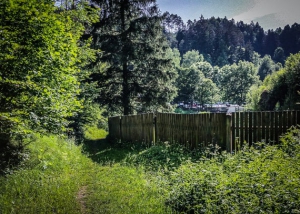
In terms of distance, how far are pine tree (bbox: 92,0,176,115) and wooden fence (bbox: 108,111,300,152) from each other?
579 cm

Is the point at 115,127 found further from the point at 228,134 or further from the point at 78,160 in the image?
the point at 228,134

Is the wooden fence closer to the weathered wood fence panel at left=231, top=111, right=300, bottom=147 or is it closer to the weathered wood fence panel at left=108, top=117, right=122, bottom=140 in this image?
the weathered wood fence panel at left=231, top=111, right=300, bottom=147

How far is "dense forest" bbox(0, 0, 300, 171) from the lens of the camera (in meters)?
5.54

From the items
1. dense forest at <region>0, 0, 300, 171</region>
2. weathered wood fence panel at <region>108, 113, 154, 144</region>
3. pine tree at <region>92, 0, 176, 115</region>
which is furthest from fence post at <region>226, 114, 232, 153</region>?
pine tree at <region>92, 0, 176, 115</region>


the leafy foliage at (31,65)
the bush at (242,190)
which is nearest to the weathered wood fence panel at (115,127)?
the leafy foliage at (31,65)

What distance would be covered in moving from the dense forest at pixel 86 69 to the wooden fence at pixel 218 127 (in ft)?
13.1

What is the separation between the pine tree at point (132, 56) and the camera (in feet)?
56.0

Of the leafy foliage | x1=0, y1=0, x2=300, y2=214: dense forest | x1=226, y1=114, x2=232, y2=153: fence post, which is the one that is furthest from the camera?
x1=226, y1=114, x2=232, y2=153: fence post

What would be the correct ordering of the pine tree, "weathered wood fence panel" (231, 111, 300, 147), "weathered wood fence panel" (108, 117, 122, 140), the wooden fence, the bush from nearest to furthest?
the bush, "weathered wood fence panel" (231, 111, 300, 147), the wooden fence, "weathered wood fence panel" (108, 117, 122, 140), the pine tree

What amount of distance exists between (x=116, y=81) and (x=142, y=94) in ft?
7.47

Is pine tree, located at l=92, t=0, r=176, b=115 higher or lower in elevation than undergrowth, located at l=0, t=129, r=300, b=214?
higher

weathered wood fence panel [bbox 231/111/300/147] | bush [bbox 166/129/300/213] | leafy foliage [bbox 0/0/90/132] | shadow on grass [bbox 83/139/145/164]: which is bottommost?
shadow on grass [bbox 83/139/145/164]

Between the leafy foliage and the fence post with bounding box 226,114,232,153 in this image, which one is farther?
the fence post with bounding box 226,114,232,153

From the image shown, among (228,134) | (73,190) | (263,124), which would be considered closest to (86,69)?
(228,134)
